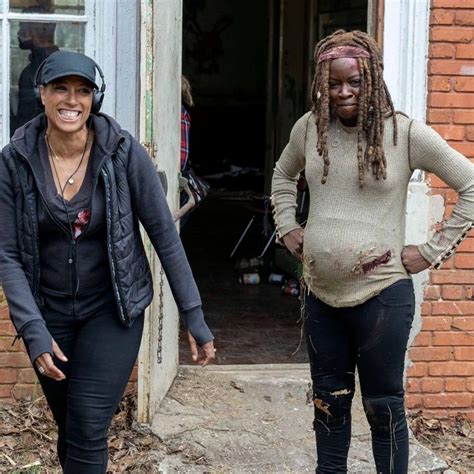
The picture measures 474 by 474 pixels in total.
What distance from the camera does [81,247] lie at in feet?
11.7

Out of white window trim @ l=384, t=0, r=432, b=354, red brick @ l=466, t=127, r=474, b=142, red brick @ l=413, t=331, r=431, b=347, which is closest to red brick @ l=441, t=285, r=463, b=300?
red brick @ l=413, t=331, r=431, b=347

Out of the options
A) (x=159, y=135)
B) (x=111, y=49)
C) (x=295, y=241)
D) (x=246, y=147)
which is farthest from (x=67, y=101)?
(x=246, y=147)

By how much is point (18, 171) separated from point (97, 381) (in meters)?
0.82

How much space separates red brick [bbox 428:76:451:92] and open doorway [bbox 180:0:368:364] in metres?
1.46

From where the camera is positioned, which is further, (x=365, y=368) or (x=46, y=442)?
(x=46, y=442)

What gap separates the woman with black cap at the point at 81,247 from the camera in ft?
11.6

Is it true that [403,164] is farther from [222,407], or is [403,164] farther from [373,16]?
[222,407]

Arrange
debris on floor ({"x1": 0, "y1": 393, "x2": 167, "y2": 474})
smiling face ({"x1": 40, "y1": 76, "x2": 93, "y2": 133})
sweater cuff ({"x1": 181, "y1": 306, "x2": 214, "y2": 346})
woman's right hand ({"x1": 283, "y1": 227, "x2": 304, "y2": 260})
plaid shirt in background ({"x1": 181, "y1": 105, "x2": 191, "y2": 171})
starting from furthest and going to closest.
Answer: plaid shirt in background ({"x1": 181, "y1": 105, "x2": 191, "y2": 171}) < debris on floor ({"x1": 0, "y1": 393, "x2": 167, "y2": 474}) < woman's right hand ({"x1": 283, "y1": 227, "x2": 304, "y2": 260}) < sweater cuff ({"x1": 181, "y1": 306, "x2": 214, "y2": 346}) < smiling face ({"x1": 40, "y1": 76, "x2": 93, "y2": 133})

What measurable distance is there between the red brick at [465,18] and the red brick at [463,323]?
1.62m

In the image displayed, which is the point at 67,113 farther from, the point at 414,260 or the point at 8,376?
the point at 8,376

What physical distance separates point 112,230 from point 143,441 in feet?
6.15

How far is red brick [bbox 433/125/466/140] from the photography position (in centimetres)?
529

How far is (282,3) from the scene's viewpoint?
9.93 meters

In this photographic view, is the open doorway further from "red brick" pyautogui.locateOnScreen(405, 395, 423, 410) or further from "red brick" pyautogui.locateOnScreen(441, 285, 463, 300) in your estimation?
"red brick" pyautogui.locateOnScreen(441, 285, 463, 300)
